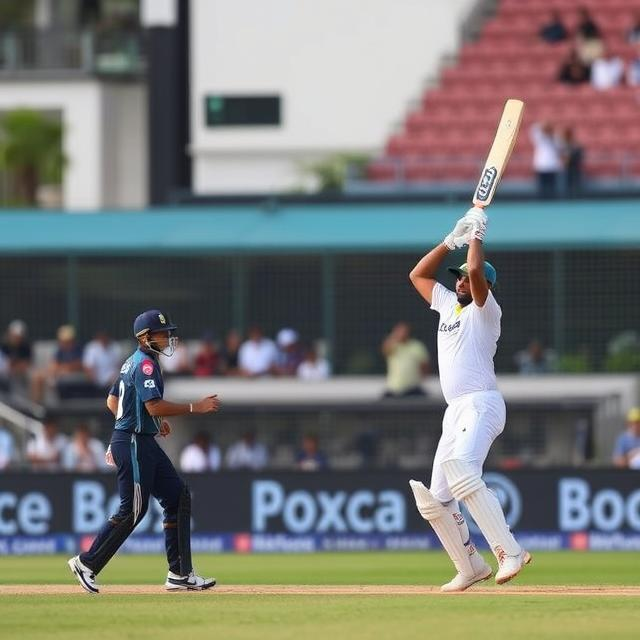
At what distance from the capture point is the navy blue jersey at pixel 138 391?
38.1ft

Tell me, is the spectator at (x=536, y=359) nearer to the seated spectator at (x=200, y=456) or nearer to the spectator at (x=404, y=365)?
the spectator at (x=404, y=365)

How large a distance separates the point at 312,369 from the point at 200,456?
9.63 ft

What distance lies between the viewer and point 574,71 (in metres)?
29.9

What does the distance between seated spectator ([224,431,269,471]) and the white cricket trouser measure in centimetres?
1284

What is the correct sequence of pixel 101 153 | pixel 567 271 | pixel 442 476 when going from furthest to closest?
1. pixel 101 153
2. pixel 567 271
3. pixel 442 476

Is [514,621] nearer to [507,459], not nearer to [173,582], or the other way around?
[173,582]

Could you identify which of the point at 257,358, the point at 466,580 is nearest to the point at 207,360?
the point at 257,358

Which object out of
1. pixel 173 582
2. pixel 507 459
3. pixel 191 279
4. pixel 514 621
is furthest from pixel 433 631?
pixel 191 279

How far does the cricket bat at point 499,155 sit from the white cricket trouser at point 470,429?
1.19 meters

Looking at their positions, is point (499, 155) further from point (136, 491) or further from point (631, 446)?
point (631, 446)

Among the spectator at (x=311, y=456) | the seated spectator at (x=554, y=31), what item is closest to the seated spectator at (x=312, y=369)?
the spectator at (x=311, y=456)

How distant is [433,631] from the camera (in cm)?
920

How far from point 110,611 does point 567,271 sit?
1594 centimetres

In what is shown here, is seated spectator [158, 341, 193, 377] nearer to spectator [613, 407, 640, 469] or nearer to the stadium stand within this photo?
the stadium stand
